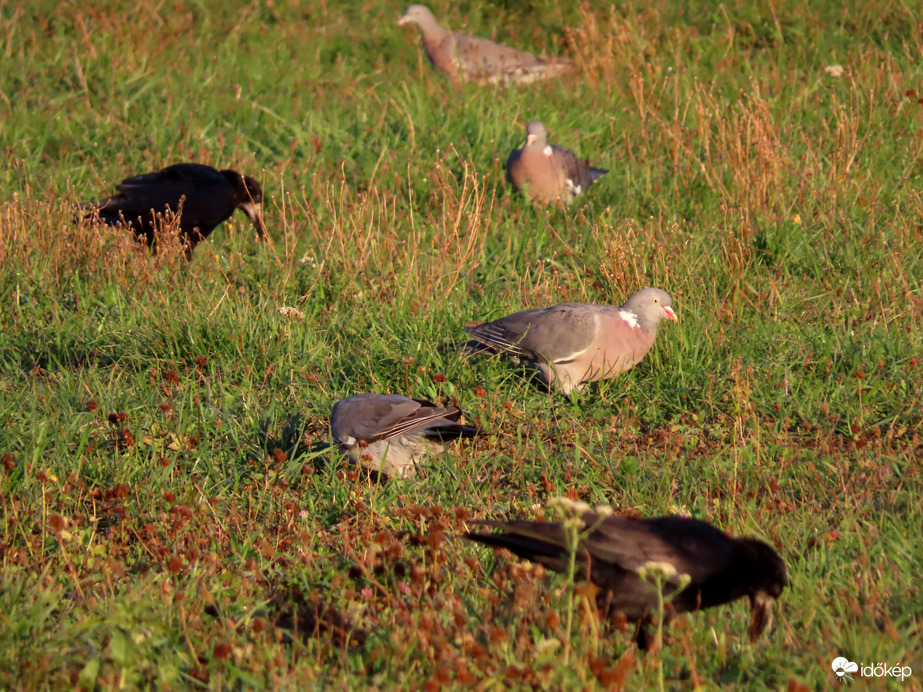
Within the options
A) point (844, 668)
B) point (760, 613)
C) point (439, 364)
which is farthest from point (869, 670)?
point (439, 364)

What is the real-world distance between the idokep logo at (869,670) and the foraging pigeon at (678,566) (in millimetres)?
253

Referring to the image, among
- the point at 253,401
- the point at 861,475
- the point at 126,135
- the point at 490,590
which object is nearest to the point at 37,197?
the point at 126,135

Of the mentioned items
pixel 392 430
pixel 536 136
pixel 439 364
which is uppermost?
pixel 392 430

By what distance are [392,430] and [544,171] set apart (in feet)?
12.0

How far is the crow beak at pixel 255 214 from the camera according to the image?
7293mm

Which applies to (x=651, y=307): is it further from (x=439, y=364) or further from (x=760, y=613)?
(x=760, y=613)

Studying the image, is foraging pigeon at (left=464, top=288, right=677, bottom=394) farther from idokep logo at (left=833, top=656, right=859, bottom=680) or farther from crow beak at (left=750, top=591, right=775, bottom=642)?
idokep logo at (left=833, top=656, right=859, bottom=680)

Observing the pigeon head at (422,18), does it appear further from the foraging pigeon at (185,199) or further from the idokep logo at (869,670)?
the idokep logo at (869,670)

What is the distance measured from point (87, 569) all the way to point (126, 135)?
5.69 m

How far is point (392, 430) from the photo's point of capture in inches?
171

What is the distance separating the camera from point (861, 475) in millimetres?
4191

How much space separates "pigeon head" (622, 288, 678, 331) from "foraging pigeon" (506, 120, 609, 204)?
2.27 metres

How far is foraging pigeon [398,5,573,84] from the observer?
10.0 metres

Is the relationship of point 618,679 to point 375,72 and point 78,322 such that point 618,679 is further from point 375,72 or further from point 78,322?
point 375,72
